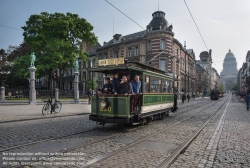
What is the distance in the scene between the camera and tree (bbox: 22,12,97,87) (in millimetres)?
30469

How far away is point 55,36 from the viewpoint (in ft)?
104

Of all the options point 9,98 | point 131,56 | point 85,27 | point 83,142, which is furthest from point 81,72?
point 83,142

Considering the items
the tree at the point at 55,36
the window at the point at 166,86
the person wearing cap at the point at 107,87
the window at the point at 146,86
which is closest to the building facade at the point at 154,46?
the tree at the point at 55,36

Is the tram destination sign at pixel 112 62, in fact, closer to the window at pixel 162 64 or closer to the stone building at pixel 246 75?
the window at pixel 162 64

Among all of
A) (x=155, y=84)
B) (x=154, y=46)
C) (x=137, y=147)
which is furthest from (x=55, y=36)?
(x=137, y=147)

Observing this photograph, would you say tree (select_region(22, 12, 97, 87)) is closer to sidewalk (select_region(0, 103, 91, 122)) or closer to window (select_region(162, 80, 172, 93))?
sidewalk (select_region(0, 103, 91, 122))

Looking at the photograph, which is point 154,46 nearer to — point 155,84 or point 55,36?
point 55,36

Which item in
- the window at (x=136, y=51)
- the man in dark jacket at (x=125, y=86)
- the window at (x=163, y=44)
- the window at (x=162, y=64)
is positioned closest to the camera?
the man in dark jacket at (x=125, y=86)

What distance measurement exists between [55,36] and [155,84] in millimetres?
25796

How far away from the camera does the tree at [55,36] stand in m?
30.5

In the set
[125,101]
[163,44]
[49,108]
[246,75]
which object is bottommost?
[49,108]

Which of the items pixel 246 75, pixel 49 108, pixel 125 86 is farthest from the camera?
pixel 246 75

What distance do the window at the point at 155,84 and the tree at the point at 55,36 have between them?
75.0 ft

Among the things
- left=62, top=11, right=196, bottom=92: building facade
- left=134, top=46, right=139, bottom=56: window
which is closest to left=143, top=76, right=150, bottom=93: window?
left=62, top=11, right=196, bottom=92: building facade
